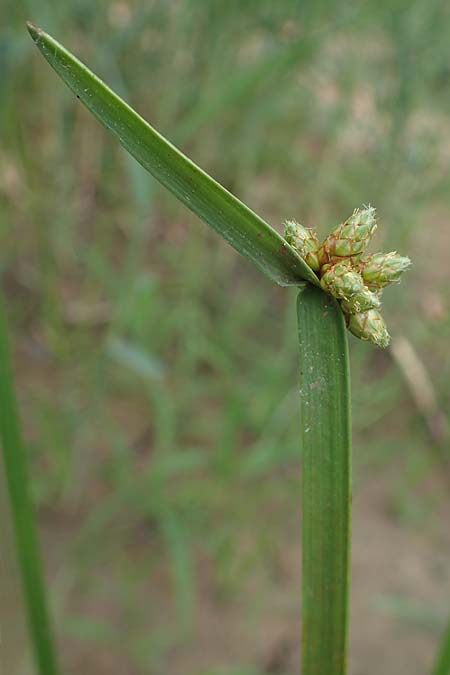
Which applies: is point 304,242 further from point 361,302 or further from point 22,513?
point 22,513

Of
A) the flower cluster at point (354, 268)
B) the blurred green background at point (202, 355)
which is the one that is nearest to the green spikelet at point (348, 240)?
the flower cluster at point (354, 268)

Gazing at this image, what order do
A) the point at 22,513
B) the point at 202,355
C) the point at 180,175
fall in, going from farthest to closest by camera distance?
the point at 202,355 → the point at 22,513 → the point at 180,175

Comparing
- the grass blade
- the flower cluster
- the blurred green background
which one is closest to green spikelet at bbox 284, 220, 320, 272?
the flower cluster

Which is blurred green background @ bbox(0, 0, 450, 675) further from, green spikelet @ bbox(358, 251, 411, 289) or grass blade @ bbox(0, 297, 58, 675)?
green spikelet @ bbox(358, 251, 411, 289)

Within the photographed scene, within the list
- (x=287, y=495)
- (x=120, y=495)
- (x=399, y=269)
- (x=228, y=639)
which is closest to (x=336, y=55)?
(x=287, y=495)

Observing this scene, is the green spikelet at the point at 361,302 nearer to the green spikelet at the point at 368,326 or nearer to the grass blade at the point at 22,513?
the green spikelet at the point at 368,326

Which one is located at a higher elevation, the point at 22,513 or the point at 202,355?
the point at 202,355

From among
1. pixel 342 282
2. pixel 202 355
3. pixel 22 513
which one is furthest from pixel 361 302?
pixel 202 355

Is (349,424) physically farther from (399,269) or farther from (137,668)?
(137,668)
